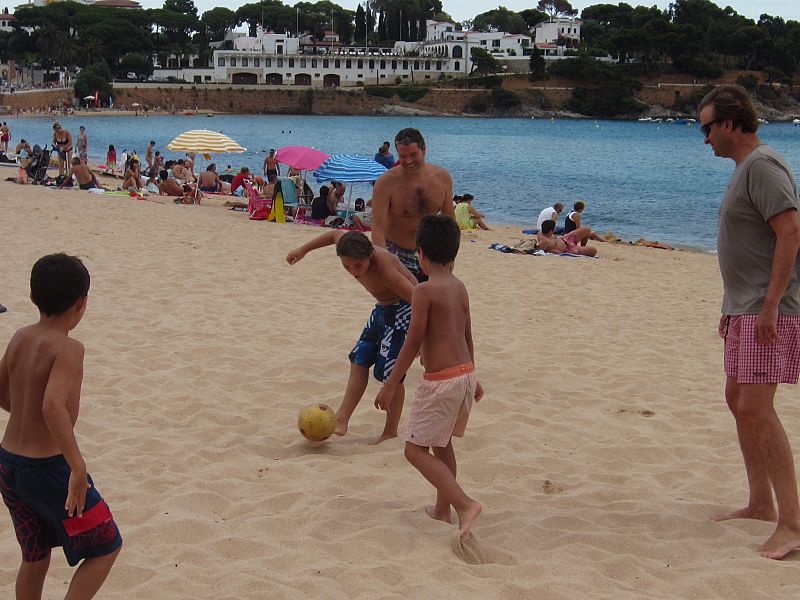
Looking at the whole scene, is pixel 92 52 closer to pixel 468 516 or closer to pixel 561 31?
pixel 561 31

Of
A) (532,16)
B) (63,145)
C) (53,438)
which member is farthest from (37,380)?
(532,16)

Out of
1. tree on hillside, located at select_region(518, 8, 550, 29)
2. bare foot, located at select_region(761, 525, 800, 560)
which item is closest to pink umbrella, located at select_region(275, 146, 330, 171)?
bare foot, located at select_region(761, 525, 800, 560)

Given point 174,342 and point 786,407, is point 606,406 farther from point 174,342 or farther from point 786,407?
point 174,342

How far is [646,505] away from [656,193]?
1210 inches

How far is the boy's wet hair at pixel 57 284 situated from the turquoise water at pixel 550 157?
18.1 m

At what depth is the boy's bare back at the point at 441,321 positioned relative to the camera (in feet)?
12.2

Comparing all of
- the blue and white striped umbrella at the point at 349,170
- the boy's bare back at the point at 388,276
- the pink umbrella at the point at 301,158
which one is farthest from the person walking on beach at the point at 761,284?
the pink umbrella at the point at 301,158

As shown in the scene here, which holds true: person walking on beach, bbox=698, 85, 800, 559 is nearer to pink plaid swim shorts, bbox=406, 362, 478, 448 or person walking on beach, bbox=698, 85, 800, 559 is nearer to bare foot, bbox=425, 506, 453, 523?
pink plaid swim shorts, bbox=406, 362, 478, 448

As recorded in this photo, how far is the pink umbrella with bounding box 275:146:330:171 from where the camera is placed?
55.6 ft

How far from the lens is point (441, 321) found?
374 cm

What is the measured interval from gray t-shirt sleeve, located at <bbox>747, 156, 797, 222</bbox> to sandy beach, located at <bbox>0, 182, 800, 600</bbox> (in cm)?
145

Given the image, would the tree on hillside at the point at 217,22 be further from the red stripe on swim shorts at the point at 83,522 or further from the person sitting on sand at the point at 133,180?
the red stripe on swim shorts at the point at 83,522

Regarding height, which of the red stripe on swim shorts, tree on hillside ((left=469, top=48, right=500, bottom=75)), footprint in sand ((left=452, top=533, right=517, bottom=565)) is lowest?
footprint in sand ((left=452, top=533, right=517, bottom=565))

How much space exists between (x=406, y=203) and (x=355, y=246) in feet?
4.28
